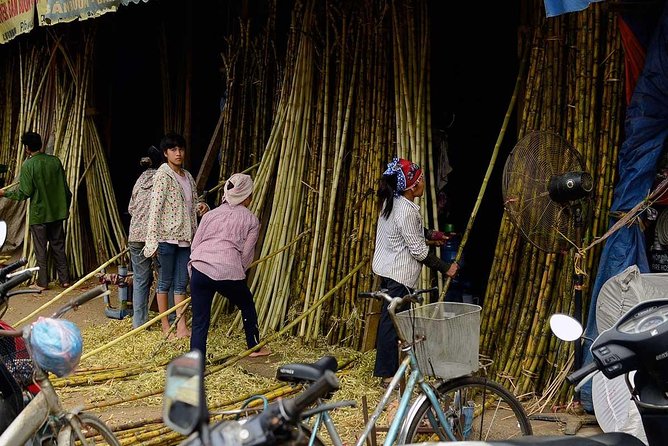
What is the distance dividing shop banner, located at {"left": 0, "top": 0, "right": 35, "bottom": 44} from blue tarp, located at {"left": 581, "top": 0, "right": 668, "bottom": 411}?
5.68 metres

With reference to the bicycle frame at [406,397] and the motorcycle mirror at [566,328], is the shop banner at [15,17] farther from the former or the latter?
the motorcycle mirror at [566,328]

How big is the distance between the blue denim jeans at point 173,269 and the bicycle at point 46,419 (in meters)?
3.03

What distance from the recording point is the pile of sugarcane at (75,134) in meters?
9.11

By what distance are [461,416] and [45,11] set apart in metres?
5.33

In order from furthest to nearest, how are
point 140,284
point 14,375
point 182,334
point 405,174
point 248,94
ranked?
point 248,94
point 140,284
point 182,334
point 405,174
point 14,375

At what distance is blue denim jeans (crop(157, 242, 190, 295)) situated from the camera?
6.50m

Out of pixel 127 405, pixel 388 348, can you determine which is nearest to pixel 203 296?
pixel 127 405

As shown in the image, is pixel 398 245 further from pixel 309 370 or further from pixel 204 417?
pixel 204 417

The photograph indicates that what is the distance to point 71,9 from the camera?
662 centimetres

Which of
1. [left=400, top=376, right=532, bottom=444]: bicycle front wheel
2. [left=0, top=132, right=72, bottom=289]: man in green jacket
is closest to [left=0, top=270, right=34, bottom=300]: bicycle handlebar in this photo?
[left=400, top=376, right=532, bottom=444]: bicycle front wheel

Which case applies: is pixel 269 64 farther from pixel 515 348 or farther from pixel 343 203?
pixel 515 348

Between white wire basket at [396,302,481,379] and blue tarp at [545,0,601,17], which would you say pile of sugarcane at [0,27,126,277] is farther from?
blue tarp at [545,0,601,17]

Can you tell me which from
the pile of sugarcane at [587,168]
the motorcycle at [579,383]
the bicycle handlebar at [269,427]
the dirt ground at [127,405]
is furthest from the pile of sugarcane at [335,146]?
the bicycle handlebar at [269,427]

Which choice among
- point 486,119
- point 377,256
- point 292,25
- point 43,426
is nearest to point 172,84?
point 292,25
